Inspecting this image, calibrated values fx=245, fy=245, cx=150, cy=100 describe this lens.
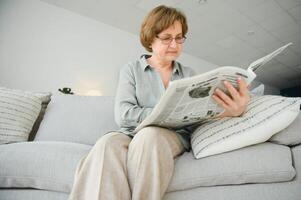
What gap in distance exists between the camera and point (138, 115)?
0.90 meters

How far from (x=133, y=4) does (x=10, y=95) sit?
2.50 metres

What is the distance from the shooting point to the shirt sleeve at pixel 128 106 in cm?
91

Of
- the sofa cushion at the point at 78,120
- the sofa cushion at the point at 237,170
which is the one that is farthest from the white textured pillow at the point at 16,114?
the sofa cushion at the point at 237,170

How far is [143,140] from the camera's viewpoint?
724 mm

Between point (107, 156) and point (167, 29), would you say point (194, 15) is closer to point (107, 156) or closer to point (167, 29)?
point (167, 29)

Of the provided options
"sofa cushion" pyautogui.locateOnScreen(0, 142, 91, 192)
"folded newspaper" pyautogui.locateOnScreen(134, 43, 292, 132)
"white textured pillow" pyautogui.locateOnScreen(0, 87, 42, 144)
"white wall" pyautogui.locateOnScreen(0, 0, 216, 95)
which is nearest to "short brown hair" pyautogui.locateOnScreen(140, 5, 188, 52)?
"folded newspaper" pyautogui.locateOnScreen(134, 43, 292, 132)

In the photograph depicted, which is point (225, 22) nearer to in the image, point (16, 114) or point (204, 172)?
point (16, 114)

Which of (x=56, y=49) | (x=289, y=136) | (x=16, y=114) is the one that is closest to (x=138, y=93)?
(x=289, y=136)

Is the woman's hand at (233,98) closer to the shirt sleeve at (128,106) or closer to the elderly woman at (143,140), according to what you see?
the elderly woman at (143,140)

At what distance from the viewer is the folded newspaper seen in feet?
2.24

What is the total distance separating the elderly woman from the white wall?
264cm

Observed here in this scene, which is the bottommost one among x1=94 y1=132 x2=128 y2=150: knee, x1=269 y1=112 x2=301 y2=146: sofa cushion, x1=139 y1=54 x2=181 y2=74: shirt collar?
x1=269 y1=112 x2=301 y2=146: sofa cushion

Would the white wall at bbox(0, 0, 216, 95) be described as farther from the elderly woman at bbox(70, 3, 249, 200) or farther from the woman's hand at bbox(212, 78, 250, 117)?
the woman's hand at bbox(212, 78, 250, 117)

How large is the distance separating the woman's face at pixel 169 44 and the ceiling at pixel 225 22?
7.97 ft
